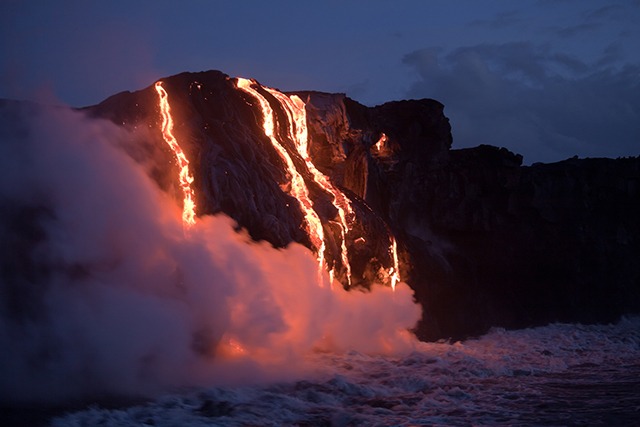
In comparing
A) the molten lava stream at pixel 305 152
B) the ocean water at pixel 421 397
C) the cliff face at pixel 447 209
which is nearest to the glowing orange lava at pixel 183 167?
the cliff face at pixel 447 209

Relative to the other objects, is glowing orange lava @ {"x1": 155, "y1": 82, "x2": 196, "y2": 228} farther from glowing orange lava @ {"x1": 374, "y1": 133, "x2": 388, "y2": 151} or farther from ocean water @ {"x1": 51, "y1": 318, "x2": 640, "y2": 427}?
glowing orange lava @ {"x1": 374, "y1": 133, "x2": 388, "y2": 151}

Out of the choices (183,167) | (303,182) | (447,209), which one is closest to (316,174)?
(303,182)

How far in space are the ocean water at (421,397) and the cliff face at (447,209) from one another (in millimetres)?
2649

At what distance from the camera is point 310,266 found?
1012 centimetres

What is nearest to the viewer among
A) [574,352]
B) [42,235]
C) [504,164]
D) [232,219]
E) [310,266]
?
[42,235]

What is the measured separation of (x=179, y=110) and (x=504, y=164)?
1134cm

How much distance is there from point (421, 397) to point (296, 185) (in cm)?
526

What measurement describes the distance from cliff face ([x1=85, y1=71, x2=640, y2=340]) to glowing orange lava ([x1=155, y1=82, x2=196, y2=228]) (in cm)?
47

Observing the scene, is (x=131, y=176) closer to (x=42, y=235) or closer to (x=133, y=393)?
(x=42, y=235)

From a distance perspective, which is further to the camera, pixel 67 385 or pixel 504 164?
pixel 504 164

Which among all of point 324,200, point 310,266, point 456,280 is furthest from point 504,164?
point 310,266

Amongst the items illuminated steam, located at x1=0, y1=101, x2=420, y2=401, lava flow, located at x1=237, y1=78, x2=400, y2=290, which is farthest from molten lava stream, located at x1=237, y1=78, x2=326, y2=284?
illuminated steam, located at x1=0, y1=101, x2=420, y2=401

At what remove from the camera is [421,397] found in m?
7.20

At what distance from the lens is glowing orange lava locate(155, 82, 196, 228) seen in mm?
8773
